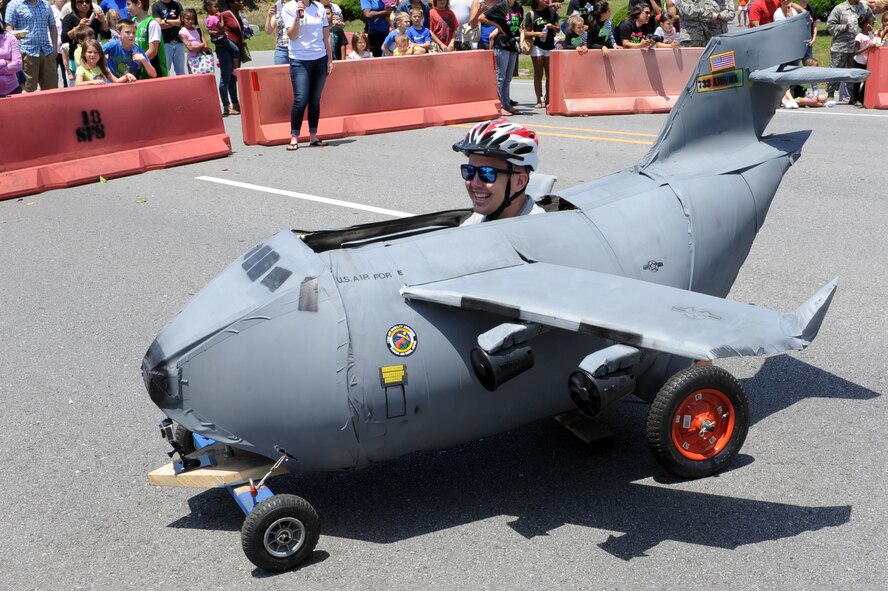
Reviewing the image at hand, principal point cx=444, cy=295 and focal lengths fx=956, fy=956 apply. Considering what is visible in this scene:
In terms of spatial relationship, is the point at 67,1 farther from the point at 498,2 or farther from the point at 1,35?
the point at 498,2

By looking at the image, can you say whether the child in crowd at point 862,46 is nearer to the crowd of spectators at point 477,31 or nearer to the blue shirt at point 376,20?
the crowd of spectators at point 477,31

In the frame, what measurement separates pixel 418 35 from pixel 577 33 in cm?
296

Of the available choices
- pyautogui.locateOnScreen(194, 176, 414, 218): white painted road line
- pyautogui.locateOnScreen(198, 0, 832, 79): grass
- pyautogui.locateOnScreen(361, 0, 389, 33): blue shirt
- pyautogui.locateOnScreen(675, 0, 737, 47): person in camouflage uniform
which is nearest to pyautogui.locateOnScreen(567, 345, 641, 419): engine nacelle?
pyautogui.locateOnScreen(194, 176, 414, 218): white painted road line

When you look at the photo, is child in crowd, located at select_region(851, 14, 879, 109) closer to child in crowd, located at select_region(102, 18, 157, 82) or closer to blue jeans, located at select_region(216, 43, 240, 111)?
blue jeans, located at select_region(216, 43, 240, 111)

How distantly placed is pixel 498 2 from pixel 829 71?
38.2 feet

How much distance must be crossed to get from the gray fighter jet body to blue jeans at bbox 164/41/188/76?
13.4m

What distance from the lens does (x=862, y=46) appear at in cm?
1736

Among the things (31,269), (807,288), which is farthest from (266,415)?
(31,269)

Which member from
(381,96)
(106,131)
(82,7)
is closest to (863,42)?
(381,96)

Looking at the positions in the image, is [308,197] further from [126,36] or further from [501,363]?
[501,363]

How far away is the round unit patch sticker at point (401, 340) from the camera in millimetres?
4820

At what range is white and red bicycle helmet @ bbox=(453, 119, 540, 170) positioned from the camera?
577cm

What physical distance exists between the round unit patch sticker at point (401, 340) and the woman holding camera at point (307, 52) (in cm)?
1002

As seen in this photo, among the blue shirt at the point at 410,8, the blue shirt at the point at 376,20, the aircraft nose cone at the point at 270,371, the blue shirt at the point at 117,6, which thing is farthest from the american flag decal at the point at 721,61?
the blue shirt at the point at 117,6
